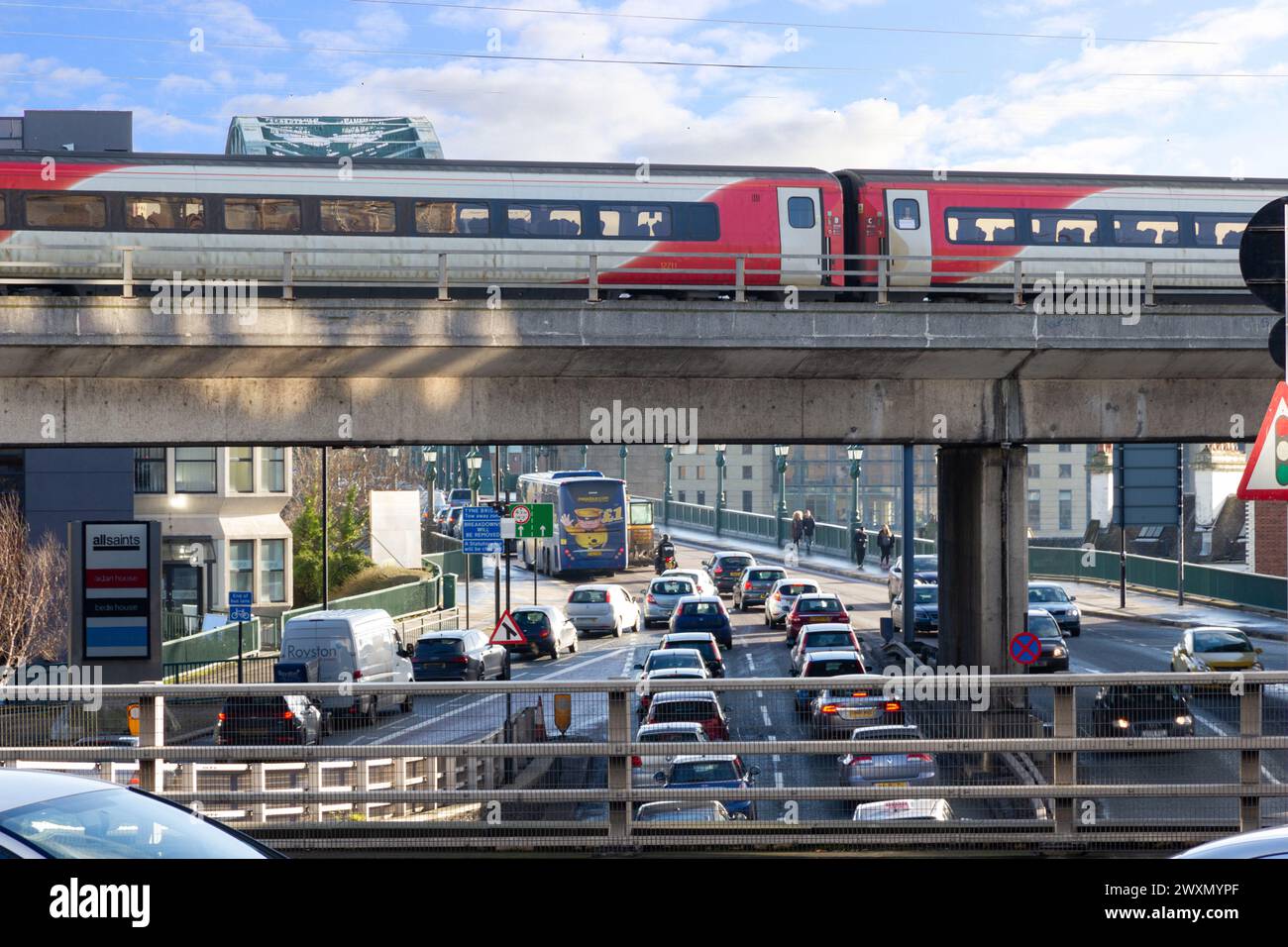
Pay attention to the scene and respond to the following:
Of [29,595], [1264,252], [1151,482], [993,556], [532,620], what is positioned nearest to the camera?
[1264,252]

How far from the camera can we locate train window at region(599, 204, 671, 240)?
25781mm

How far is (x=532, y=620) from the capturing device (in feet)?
124

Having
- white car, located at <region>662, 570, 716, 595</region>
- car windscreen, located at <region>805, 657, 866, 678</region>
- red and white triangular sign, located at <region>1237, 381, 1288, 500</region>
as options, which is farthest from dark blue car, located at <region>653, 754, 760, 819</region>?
white car, located at <region>662, 570, 716, 595</region>

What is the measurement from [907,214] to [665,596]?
2201 cm

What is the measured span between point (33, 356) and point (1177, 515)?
905 inches

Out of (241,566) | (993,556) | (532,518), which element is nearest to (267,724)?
(993,556)

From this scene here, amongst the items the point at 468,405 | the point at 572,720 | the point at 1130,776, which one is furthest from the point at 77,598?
the point at 1130,776

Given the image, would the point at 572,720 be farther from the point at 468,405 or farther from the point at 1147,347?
the point at 1147,347

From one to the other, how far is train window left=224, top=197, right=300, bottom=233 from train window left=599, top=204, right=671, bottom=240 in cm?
566

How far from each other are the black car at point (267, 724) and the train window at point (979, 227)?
842 inches

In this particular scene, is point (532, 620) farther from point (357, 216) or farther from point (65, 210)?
point (65, 210)

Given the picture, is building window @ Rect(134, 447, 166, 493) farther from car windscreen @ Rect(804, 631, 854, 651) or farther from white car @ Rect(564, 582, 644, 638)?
car windscreen @ Rect(804, 631, 854, 651)

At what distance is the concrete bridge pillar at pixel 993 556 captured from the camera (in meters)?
24.5

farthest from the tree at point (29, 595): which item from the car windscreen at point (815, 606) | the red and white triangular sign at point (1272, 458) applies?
the red and white triangular sign at point (1272, 458)
